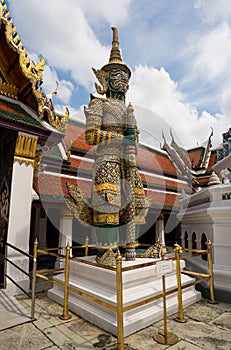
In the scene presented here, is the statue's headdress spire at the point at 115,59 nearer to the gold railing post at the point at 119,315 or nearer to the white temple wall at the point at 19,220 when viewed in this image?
the white temple wall at the point at 19,220

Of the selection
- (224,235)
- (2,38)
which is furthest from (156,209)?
(2,38)

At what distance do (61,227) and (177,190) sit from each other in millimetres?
7407

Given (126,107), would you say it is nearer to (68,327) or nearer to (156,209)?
(68,327)

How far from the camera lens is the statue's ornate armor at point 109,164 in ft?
12.8

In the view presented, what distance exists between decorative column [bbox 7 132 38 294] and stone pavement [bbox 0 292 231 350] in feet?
4.16

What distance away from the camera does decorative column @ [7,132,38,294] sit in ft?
15.7

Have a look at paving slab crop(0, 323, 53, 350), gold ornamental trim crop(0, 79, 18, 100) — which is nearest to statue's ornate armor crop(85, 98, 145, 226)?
paving slab crop(0, 323, 53, 350)

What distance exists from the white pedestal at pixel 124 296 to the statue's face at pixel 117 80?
3238mm

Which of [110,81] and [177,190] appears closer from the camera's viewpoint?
[110,81]

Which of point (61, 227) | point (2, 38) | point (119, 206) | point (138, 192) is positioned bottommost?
point (61, 227)

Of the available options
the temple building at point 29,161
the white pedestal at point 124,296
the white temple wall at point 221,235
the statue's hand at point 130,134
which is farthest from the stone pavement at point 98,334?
the statue's hand at point 130,134

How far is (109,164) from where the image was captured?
13.4ft

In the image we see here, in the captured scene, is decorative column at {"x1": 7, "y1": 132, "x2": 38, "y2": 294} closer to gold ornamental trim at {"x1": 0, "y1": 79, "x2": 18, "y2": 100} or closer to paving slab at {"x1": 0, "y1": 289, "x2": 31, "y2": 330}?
paving slab at {"x1": 0, "y1": 289, "x2": 31, "y2": 330}

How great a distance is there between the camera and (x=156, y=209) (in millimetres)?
9617
